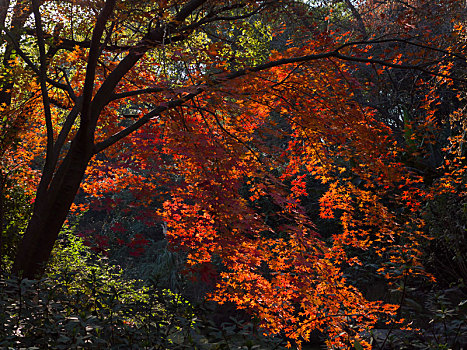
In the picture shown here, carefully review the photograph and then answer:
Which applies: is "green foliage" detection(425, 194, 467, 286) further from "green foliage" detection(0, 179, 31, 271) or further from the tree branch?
"green foliage" detection(0, 179, 31, 271)

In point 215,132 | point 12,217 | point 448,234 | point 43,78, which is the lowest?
point 448,234

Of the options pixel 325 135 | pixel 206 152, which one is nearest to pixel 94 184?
pixel 206 152

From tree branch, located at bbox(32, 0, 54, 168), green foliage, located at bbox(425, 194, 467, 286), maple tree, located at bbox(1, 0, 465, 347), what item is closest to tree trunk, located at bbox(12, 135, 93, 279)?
maple tree, located at bbox(1, 0, 465, 347)

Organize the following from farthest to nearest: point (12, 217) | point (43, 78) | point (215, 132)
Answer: point (12, 217), point (215, 132), point (43, 78)

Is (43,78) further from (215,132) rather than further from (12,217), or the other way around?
(12,217)

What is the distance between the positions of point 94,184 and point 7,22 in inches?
105

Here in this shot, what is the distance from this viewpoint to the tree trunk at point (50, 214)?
4.54 metres

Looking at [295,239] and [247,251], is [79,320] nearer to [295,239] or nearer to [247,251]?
[247,251]

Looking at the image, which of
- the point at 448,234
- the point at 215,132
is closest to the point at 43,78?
the point at 215,132

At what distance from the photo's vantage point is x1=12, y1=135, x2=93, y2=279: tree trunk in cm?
454

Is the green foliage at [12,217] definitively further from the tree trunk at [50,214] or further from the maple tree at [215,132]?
the tree trunk at [50,214]

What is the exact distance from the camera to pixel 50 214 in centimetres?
460

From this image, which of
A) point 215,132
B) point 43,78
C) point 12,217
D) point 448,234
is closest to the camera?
point 43,78

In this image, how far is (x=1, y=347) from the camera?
7.54 ft
